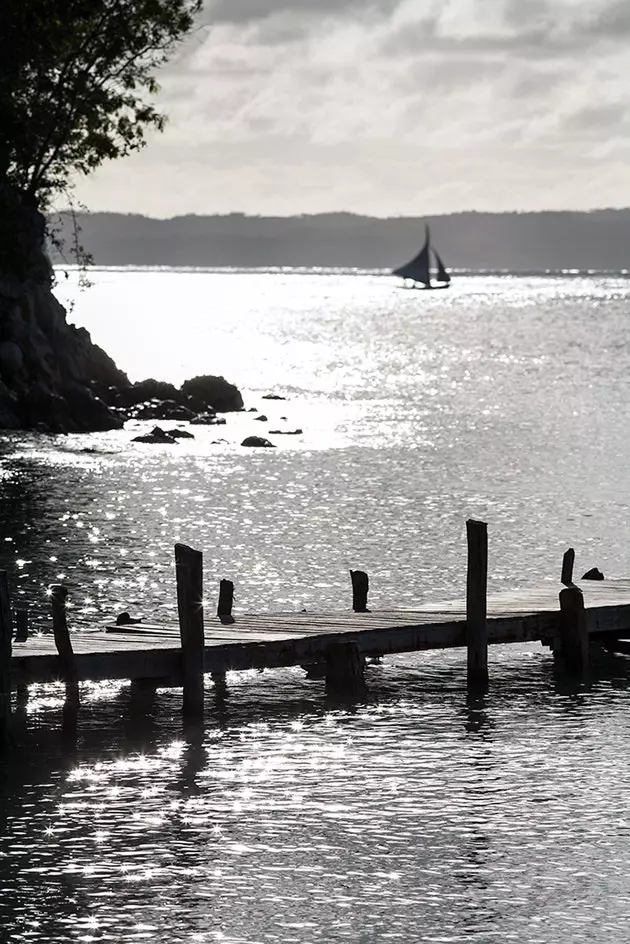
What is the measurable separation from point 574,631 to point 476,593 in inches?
91.4

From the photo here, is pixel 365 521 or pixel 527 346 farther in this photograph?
pixel 527 346

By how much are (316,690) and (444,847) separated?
7.21m

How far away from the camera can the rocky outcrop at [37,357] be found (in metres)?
63.0

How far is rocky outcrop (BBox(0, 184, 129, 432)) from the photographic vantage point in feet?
207

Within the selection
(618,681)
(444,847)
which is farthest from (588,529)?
(444,847)

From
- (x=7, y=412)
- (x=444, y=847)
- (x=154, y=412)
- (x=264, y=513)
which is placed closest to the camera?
(x=444, y=847)

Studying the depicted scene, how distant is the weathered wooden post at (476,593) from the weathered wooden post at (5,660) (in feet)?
21.9

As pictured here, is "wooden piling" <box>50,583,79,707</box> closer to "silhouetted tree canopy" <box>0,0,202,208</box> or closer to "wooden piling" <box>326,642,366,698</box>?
"wooden piling" <box>326,642,366,698</box>

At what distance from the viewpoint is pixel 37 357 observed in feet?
212

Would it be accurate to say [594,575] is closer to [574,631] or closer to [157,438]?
[574,631]

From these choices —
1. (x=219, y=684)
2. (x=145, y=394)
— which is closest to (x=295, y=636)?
(x=219, y=684)

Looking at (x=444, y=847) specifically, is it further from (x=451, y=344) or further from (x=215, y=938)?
(x=451, y=344)

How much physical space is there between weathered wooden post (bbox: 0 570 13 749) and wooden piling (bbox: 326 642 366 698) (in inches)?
186

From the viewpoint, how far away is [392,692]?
2450 centimetres
